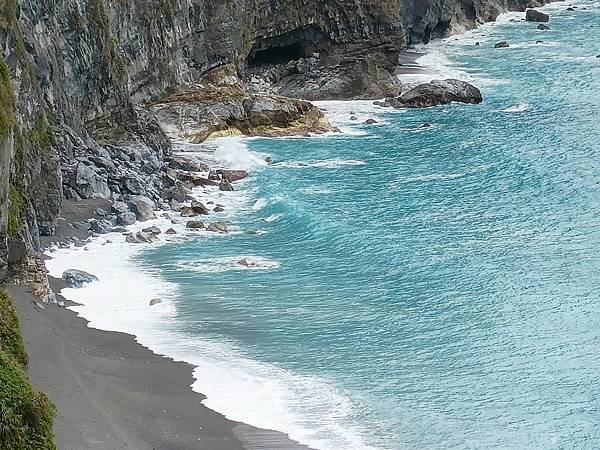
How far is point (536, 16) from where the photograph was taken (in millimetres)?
130750

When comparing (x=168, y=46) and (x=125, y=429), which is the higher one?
(x=168, y=46)

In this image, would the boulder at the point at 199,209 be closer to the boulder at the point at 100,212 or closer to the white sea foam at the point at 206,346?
the white sea foam at the point at 206,346

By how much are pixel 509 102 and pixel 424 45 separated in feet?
109

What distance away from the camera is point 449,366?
Result: 124 feet

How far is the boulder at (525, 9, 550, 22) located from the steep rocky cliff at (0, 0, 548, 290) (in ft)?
79.4

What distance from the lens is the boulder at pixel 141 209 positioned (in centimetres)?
5462

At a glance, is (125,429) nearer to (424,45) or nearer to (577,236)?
(577,236)

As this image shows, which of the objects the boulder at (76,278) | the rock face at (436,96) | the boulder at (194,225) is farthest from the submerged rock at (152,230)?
the rock face at (436,96)

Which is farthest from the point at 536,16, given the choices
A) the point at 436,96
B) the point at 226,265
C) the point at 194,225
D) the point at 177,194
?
the point at 226,265

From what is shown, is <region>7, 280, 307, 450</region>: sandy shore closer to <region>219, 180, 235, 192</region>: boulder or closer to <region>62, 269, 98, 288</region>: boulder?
<region>62, 269, 98, 288</region>: boulder

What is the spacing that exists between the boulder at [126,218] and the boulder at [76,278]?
8.63m

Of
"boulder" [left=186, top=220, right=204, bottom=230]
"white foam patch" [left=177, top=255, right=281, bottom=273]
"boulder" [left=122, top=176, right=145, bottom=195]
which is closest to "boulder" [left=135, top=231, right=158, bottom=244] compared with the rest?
"boulder" [left=186, top=220, right=204, bottom=230]

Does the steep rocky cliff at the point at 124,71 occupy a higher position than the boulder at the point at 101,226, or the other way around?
the steep rocky cliff at the point at 124,71

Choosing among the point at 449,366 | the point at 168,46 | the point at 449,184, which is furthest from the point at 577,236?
the point at 168,46
